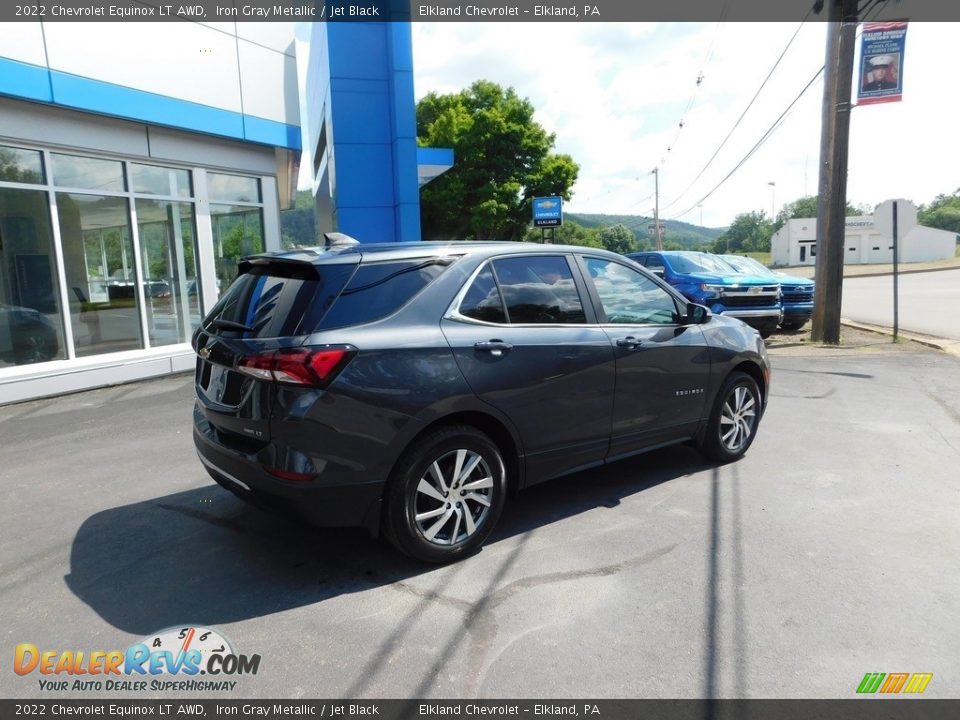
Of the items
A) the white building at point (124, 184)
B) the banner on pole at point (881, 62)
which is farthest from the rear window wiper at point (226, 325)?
the banner on pole at point (881, 62)

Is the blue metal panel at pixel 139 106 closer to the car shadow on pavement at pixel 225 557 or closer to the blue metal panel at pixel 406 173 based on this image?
the blue metal panel at pixel 406 173

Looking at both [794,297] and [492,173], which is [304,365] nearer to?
[794,297]

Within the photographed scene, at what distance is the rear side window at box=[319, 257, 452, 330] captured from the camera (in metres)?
3.33

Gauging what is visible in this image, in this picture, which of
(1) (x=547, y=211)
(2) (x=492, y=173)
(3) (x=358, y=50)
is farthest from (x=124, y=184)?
(2) (x=492, y=173)

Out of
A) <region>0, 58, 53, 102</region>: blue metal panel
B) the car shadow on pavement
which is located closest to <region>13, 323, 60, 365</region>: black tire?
<region>0, 58, 53, 102</region>: blue metal panel

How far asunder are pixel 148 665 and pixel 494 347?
7.37ft

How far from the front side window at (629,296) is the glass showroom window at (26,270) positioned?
8.28 m

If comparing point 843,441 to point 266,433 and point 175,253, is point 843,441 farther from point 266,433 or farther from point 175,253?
point 175,253

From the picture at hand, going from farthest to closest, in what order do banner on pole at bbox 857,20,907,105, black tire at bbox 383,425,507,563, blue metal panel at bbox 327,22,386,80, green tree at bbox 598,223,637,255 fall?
green tree at bbox 598,223,637,255 < blue metal panel at bbox 327,22,386,80 < banner on pole at bbox 857,20,907,105 < black tire at bbox 383,425,507,563

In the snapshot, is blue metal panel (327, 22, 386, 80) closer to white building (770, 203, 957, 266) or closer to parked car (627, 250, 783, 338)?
parked car (627, 250, 783, 338)

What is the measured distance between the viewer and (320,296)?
10.9 ft

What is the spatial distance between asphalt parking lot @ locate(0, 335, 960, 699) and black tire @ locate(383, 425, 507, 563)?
6.7 inches
